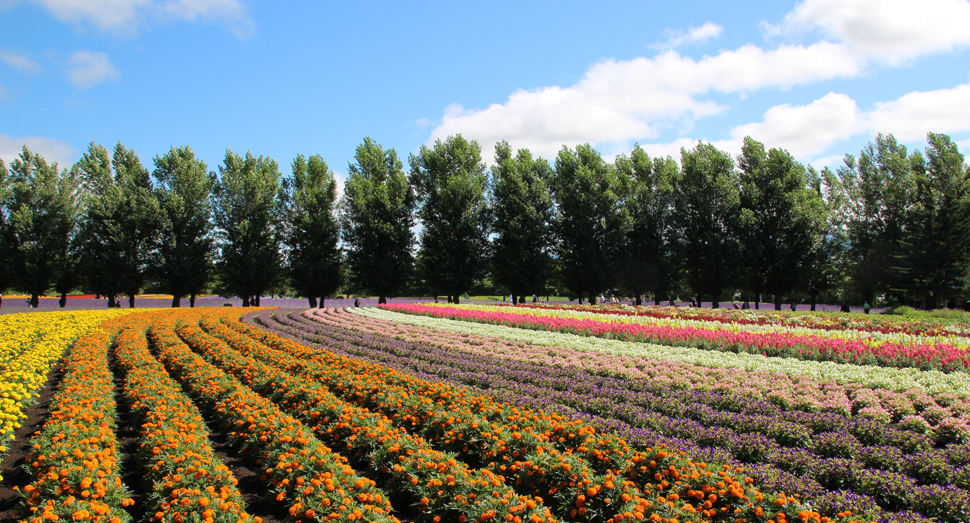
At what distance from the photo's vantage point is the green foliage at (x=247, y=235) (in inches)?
1544

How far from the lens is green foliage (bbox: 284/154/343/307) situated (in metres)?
39.8

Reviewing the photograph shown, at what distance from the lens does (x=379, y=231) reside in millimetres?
38781

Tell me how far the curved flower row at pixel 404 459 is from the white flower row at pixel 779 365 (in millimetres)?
7277

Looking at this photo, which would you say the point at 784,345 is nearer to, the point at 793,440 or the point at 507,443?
the point at 793,440

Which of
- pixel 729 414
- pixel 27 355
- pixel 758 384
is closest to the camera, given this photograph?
pixel 729 414

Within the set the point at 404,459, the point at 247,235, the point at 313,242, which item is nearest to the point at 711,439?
the point at 404,459

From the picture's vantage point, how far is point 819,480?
531 centimetres

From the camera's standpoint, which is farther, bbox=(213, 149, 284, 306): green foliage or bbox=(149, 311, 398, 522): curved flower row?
bbox=(213, 149, 284, 306): green foliage

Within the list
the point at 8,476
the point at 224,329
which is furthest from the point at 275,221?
the point at 8,476

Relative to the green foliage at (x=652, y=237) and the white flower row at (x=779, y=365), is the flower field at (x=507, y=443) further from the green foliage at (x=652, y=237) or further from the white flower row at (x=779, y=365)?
the green foliage at (x=652, y=237)

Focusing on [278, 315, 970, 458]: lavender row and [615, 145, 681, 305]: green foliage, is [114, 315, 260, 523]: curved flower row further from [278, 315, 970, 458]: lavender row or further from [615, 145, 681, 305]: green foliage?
[615, 145, 681, 305]: green foliage

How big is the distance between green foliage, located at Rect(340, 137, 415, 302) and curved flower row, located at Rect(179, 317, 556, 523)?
96.7 ft

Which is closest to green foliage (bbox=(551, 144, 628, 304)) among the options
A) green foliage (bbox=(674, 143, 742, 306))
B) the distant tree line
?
the distant tree line

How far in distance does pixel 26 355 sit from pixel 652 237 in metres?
36.3
